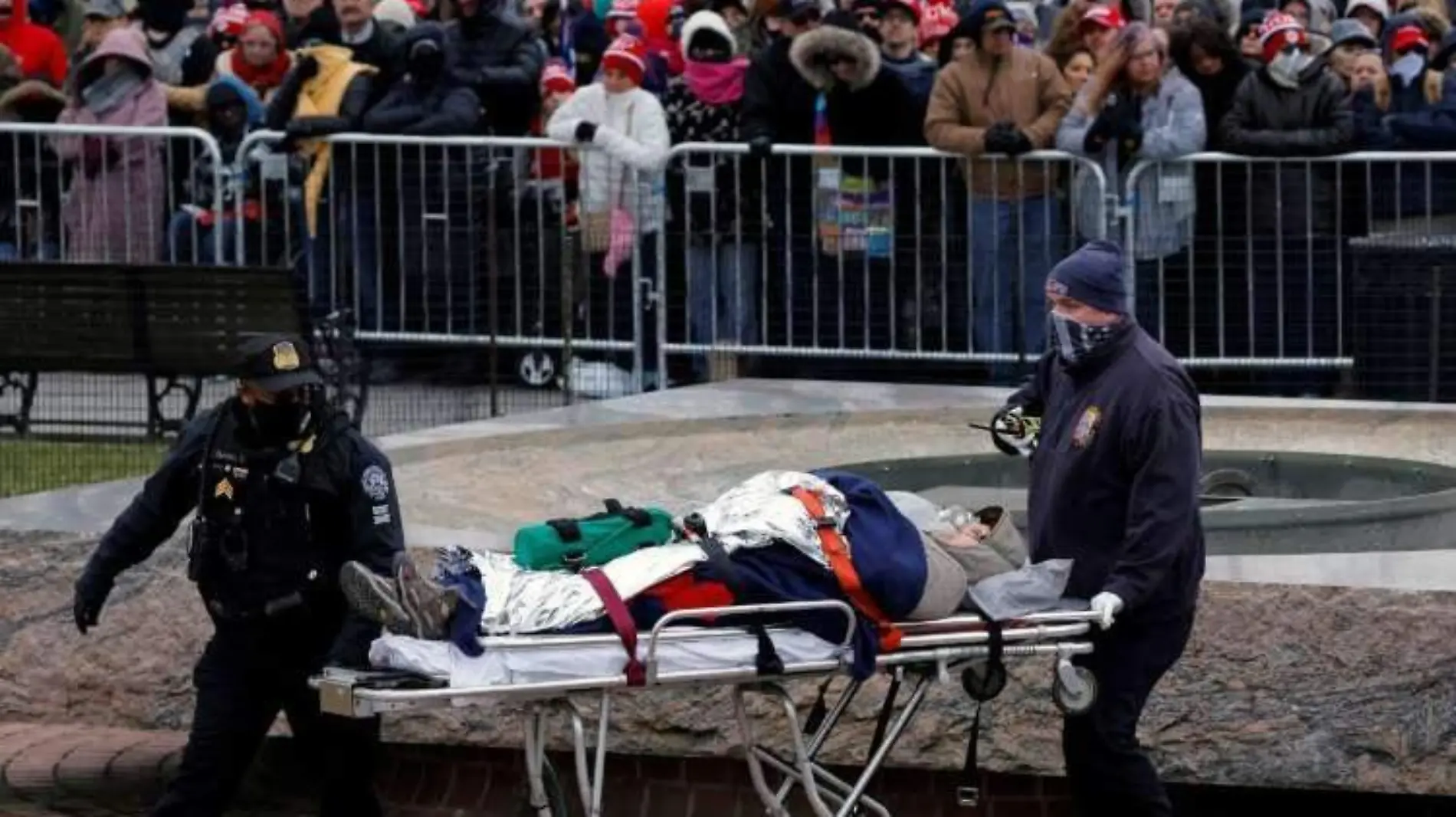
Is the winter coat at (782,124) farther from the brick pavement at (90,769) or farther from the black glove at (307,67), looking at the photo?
the brick pavement at (90,769)

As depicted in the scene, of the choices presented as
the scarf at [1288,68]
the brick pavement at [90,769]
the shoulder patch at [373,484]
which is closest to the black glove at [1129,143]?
the scarf at [1288,68]

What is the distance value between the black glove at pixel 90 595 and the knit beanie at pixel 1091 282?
2.73 metres

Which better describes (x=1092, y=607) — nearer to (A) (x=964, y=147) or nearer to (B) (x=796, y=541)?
(B) (x=796, y=541)

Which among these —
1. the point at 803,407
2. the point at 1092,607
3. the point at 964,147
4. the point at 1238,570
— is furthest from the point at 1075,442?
the point at 964,147

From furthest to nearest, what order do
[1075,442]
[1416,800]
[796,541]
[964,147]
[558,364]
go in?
1. [558,364]
2. [964,147]
3. [1416,800]
4. [1075,442]
5. [796,541]

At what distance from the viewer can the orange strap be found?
792cm

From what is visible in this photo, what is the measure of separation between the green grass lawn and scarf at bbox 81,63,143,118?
221cm

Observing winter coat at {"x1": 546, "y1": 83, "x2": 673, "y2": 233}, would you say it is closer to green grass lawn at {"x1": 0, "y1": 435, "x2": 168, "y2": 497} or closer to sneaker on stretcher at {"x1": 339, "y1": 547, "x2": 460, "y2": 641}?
green grass lawn at {"x1": 0, "y1": 435, "x2": 168, "y2": 497}

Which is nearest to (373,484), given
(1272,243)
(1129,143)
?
(1129,143)

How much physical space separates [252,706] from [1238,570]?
111 inches

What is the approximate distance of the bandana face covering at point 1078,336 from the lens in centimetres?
852

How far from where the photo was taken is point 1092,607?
26.5 ft

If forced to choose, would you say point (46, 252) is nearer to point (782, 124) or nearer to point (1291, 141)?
point (782, 124)

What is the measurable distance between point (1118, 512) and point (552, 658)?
5.39ft
